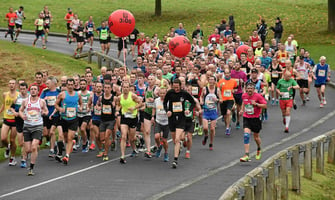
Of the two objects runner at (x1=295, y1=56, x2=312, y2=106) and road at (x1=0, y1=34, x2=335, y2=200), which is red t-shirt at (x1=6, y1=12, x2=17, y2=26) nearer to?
runner at (x1=295, y1=56, x2=312, y2=106)

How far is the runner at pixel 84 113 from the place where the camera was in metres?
19.4

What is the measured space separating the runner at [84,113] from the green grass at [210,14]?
895 inches

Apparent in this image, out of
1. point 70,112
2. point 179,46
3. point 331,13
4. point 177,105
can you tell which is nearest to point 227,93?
point 179,46

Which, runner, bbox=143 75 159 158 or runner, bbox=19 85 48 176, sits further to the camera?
runner, bbox=143 75 159 158

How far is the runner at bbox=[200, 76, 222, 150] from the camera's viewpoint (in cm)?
2013

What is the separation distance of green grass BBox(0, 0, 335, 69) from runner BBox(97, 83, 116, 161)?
23.2 meters

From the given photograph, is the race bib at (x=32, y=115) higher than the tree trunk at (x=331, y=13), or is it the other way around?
the tree trunk at (x=331, y=13)

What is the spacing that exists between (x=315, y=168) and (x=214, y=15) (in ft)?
123

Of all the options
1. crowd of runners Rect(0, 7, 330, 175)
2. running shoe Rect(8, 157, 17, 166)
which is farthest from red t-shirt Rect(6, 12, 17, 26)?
running shoe Rect(8, 157, 17, 166)

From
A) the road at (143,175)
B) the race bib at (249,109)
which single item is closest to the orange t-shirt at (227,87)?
the road at (143,175)

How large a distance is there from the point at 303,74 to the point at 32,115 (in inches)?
514

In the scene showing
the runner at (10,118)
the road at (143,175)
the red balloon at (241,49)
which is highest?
the red balloon at (241,49)

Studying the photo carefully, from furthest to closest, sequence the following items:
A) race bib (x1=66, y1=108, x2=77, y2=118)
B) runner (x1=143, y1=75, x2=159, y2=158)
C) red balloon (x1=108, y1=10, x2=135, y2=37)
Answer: red balloon (x1=108, y1=10, x2=135, y2=37), runner (x1=143, y1=75, x2=159, y2=158), race bib (x1=66, y1=108, x2=77, y2=118)

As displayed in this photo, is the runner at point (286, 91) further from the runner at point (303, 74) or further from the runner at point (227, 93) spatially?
the runner at point (303, 74)
